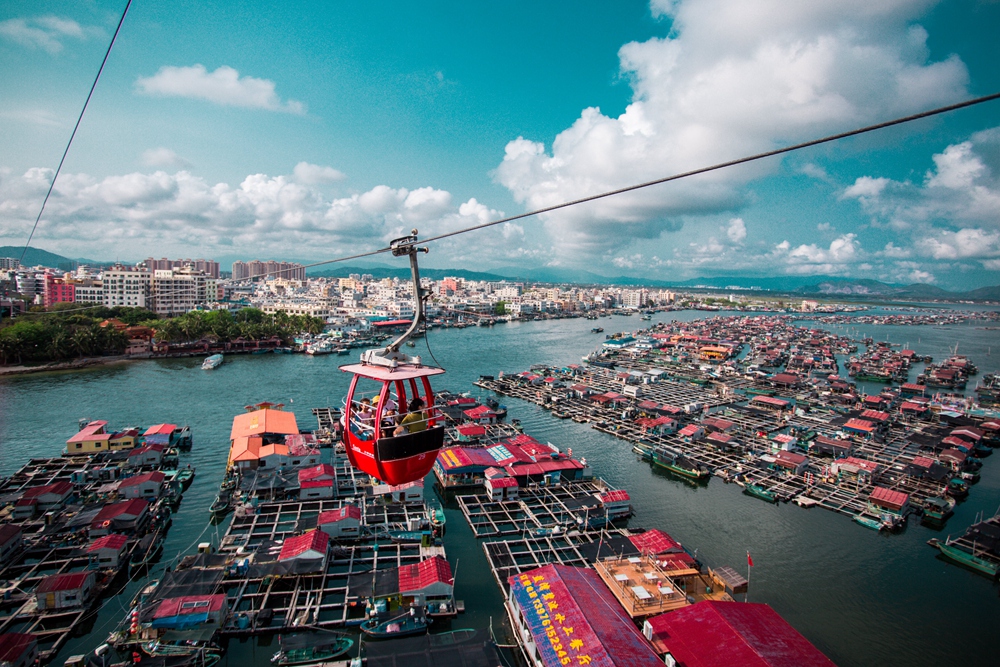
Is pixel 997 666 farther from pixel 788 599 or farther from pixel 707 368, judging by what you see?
pixel 707 368


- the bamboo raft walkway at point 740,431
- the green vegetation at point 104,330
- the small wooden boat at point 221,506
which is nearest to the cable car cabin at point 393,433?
the bamboo raft walkway at point 740,431

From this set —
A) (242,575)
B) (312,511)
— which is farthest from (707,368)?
(242,575)

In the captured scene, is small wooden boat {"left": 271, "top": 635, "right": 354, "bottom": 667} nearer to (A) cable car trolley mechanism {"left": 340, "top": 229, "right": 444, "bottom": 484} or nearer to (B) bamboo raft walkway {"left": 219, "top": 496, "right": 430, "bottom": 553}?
(B) bamboo raft walkway {"left": 219, "top": 496, "right": 430, "bottom": 553}

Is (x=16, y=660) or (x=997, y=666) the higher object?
(x=16, y=660)

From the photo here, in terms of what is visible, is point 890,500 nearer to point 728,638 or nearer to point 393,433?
point 728,638

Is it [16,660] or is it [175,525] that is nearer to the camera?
[16,660]

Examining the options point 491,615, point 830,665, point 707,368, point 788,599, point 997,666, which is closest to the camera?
point 830,665
